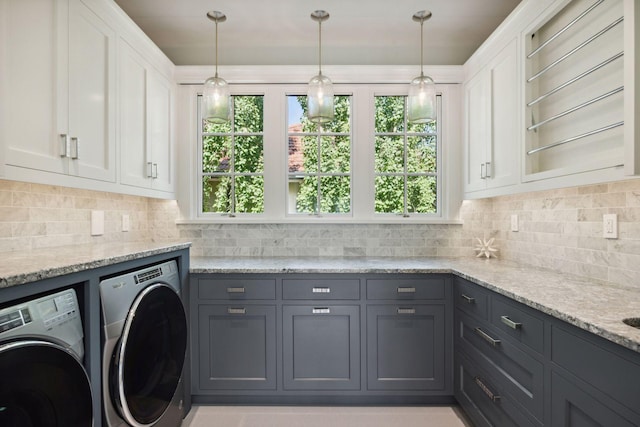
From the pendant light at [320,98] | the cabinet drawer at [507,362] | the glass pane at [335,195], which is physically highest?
the pendant light at [320,98]

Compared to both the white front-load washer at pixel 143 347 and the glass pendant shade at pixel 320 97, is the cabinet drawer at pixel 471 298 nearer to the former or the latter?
the glass pendant shade at pixel 320 97

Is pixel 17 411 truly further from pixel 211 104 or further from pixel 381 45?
pixel 381 45

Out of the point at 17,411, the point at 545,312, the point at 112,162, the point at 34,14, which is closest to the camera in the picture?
the point at 17,411

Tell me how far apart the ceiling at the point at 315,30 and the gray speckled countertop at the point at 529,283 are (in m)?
1.67

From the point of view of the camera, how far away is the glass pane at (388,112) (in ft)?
9.77

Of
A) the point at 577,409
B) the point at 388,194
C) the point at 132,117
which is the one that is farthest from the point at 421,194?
the point at 132,117

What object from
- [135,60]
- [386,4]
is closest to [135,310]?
[135,60]

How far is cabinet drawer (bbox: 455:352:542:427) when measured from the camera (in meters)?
1.60

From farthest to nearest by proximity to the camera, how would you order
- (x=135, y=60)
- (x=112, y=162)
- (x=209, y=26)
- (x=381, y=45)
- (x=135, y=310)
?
(x=381, y=45) → (x=209, y=26) → (x=135, y=60) → (x=112, y=162) → (x=135, y=310)

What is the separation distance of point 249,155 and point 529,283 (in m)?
2.19

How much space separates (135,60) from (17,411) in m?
2.03

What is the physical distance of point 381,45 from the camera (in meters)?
2.96

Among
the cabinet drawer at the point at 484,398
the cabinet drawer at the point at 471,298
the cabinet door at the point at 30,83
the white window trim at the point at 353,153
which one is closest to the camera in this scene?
the cabinet door at the point at 30,83

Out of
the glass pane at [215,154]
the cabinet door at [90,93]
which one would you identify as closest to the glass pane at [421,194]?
the glass pane at [215,154]
